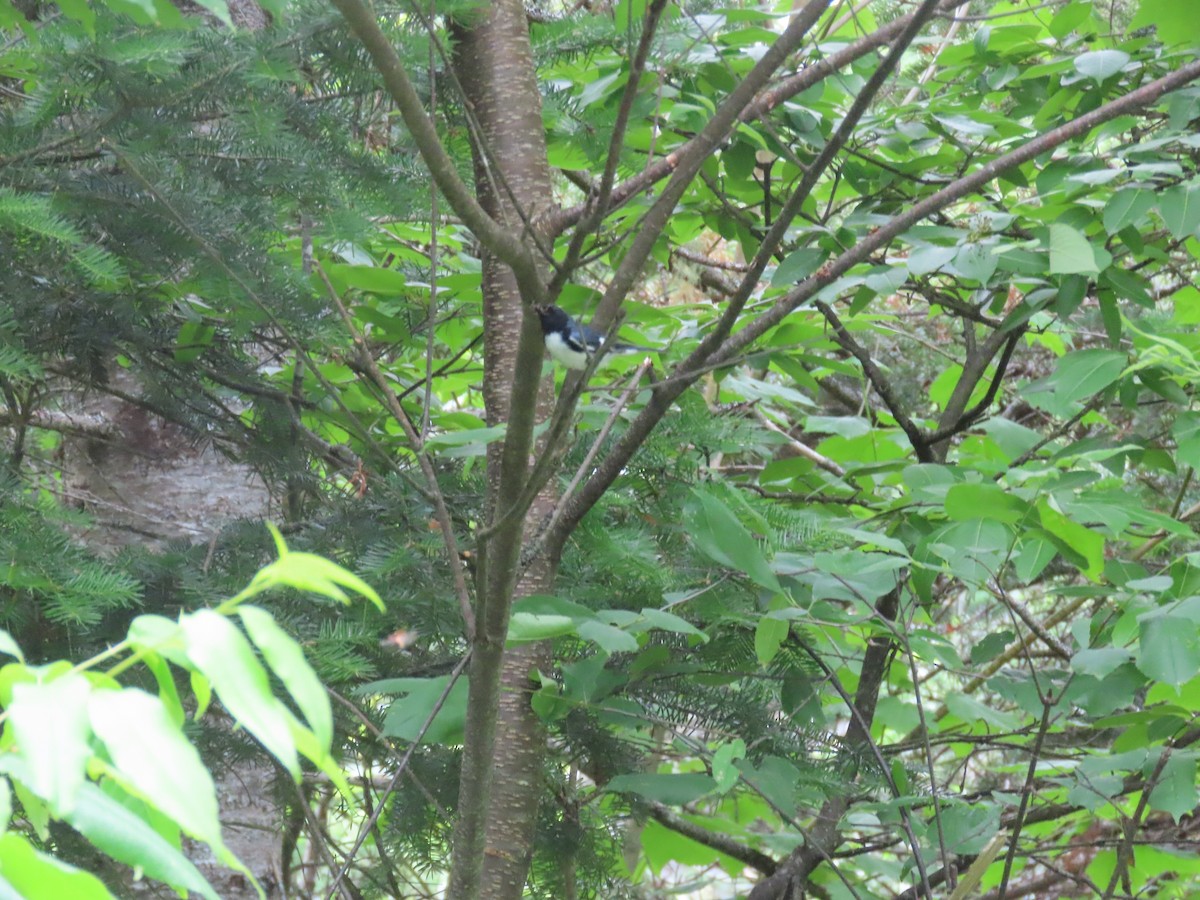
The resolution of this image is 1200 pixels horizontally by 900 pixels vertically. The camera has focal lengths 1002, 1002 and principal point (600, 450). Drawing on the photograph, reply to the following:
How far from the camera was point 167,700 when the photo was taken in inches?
19.7

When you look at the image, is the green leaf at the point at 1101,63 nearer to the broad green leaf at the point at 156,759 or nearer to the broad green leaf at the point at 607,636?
the broad green leaf at the point at 607,636

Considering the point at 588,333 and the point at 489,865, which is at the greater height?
the point at 588,333

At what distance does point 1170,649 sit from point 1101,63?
0.80 metres

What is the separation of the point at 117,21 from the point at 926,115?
1.18 metres

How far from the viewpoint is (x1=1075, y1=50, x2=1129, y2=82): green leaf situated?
53.5 inches

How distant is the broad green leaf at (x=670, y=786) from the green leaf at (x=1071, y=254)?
0.72 metres

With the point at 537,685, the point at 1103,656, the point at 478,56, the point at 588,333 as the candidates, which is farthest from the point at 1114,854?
the point at 478,56

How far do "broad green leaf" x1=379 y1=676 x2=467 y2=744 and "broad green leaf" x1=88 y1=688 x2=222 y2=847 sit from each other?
0.68m

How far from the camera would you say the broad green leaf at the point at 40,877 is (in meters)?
0.33

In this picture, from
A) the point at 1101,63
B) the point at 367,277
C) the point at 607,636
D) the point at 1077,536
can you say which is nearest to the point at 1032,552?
the point at 1077,536

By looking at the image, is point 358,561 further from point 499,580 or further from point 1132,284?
point 1132,284

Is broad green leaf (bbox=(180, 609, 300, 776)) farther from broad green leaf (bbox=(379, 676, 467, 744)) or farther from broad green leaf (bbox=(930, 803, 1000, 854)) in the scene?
broad green leaf (bbox=(930, 803, 1000, 854))

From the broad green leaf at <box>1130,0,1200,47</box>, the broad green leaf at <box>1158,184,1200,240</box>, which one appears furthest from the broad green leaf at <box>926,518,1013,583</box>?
the broad green leaf at <box>1130,0,1200,47</box>

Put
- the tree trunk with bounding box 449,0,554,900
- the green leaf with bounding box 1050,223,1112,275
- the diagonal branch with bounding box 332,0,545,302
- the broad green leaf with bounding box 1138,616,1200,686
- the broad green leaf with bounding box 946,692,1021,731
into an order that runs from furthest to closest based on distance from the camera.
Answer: the broad green leaf with bounding box 946,692,1021,731 → the green leaf with bounding box 1050,223,1112,275 → the broad green leaf with bounding box 1138,616,1200,686 → the tree trunk with bounding box 449,0,554,900 → the diagonal branch with bounding box 332,0,545,302
